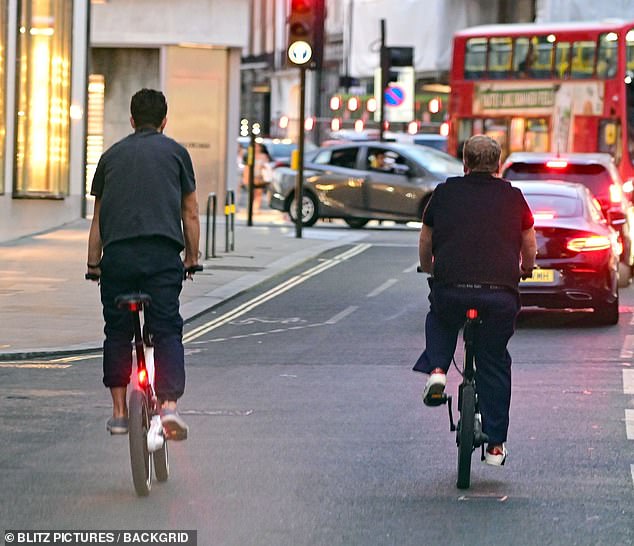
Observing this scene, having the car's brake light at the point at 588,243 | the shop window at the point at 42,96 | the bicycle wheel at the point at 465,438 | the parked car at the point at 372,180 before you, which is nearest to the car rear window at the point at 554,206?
the car's brake light at the point at 588,243

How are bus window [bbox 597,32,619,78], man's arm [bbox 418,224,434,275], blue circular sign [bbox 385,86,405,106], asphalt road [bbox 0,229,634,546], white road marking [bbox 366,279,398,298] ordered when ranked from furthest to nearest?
1. blue circular sign [bbox 385,86,405,106]
2. bus window [bbox 597,32,619,78]
3. white road marking [bbox 366,279,398,298]
4. man's arm [bbox 418,224,434,275]
5. asphalt road [bbox 0,229,634,546]

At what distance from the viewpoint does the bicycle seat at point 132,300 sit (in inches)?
305

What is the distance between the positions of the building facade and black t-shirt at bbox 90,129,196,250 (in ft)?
59.6

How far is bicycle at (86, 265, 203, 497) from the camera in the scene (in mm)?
7699

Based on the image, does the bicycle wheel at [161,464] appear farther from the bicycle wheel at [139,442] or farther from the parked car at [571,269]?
the parked car at [571,269]

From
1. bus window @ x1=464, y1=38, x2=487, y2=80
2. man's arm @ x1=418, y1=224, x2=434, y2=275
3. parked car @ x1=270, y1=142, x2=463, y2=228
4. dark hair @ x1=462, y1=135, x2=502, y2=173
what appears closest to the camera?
dark hair @ x1=462, y1=135, x2=502, y2=173

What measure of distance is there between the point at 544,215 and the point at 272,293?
13.8 feet

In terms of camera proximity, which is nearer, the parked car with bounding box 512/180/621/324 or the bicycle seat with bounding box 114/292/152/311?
the bicycle seat with bounding box 114/292/152/311

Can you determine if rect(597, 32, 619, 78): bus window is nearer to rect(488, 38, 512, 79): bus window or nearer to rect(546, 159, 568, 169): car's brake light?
rect(488, 38, 512, 79): bus window

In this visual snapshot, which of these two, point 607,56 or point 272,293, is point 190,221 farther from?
point 607,56

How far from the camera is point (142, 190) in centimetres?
787

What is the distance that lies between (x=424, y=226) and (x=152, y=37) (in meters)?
27.3

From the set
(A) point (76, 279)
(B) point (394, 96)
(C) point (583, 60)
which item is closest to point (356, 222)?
(C) point (583, 60)

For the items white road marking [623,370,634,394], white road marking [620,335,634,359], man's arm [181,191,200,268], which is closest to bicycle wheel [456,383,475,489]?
man's arm [181,191,200,268]
